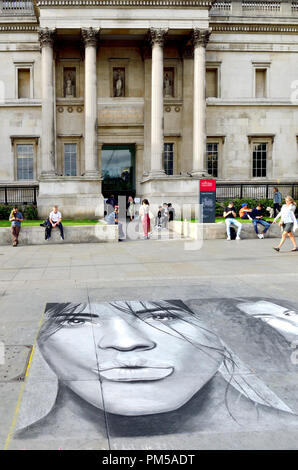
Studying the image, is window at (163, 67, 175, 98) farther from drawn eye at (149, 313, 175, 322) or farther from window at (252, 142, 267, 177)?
drawn eye at (149, 313, 175, 322)

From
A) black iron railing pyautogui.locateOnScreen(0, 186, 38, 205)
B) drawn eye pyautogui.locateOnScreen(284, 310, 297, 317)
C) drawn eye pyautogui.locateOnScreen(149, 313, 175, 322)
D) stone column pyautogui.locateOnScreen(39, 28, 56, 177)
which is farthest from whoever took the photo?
black iron railing pyautogui.locateOnScreen(0, 186, 38, 205)

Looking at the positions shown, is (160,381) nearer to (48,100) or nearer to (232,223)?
(232,223)

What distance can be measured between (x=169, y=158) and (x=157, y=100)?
18.6ft

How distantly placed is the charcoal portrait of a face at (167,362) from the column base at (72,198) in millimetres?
21299

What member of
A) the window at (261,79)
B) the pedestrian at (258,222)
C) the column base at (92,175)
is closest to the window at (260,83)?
the window at (261,79)

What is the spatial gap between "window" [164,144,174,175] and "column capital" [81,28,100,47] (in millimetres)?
8991

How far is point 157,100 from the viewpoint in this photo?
30.1m

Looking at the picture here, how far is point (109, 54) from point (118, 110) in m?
4.05

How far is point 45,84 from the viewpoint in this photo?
29.9 m

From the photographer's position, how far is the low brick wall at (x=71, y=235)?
19.4 meters

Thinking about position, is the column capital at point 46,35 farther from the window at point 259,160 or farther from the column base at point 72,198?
the window at point 259,160

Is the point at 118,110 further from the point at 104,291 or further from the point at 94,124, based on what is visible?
the point at 104,291

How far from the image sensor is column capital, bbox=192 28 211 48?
30.2 m

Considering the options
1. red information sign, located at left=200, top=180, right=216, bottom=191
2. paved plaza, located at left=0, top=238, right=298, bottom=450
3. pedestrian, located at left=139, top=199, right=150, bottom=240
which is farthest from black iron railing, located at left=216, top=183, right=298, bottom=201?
paved plaza, located at left=0, top=238, right=298, bottom=450
